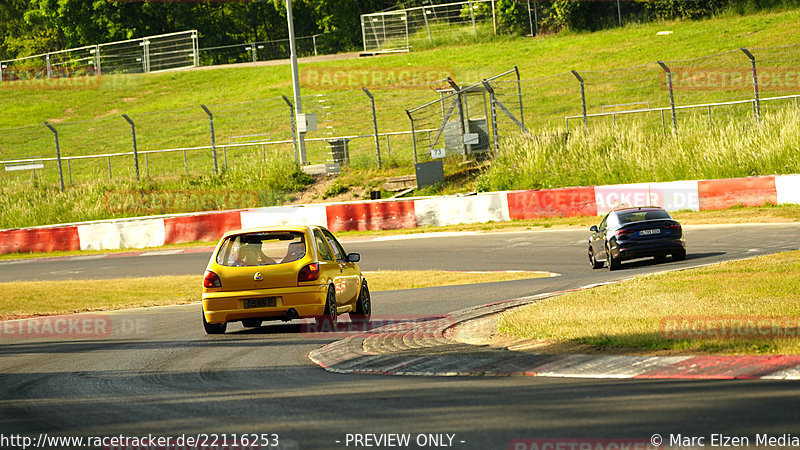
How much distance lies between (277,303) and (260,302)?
0.22 m

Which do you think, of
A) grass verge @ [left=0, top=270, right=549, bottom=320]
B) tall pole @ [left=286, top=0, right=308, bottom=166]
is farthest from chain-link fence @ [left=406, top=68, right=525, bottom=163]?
grass verge @ [left=0, top=270, right=549, bottom=320]

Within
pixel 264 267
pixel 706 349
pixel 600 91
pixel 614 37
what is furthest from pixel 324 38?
pixel 706 349

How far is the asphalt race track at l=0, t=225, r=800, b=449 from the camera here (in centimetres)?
639

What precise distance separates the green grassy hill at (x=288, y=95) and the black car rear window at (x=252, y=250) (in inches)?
733

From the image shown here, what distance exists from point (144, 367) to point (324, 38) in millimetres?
63287

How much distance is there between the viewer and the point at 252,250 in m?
13.6

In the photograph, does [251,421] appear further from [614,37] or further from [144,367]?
[614,37]

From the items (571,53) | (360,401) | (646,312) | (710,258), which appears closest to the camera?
(360,401)

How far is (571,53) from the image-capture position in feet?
169

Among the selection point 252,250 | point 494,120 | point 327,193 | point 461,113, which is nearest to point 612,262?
point 252,250

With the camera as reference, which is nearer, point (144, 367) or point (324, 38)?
point (144, 367)

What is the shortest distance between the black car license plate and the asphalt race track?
0.43 metres

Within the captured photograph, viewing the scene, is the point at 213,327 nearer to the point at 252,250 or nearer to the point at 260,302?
the point at 260,302

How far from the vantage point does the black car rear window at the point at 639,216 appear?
19.8 meters
